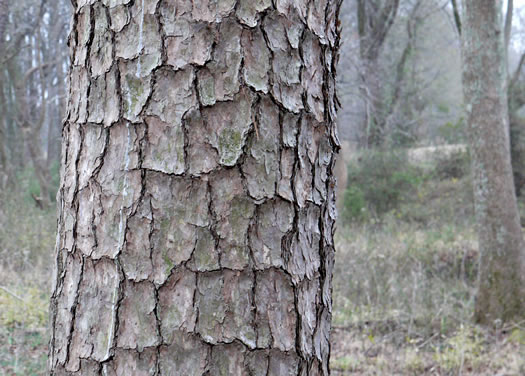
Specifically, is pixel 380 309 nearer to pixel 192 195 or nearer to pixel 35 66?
pixel 192 195

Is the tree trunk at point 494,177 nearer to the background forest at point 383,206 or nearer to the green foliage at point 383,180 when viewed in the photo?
the background forest at point 383,206

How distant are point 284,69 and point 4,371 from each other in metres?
2.96

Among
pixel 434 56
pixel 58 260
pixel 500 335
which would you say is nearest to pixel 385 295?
pixel 500 335

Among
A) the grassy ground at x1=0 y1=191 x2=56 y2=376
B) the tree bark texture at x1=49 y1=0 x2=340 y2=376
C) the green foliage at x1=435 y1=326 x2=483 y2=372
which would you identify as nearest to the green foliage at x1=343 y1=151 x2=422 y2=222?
the grassy ground at x1=0 y1=191 x2=56 y2=376

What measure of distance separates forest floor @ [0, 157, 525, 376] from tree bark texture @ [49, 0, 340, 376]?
235 centimetres

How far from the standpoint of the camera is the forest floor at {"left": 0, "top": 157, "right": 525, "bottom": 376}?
4.28 metres

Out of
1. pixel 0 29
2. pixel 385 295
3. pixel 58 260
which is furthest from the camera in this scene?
pixel 385 295

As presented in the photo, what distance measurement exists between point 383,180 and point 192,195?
12.3 m

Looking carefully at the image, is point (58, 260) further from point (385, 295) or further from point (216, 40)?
point (385, 295)

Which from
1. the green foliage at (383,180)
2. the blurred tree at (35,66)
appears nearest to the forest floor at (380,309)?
the blurred tree at (35,66)

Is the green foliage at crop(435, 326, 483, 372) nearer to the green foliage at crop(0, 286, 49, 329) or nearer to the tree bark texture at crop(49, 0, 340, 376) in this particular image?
the green foliage at crop(0, 286, 49, 329)

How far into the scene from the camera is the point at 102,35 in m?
1.18

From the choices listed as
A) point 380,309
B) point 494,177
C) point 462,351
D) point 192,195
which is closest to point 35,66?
point 380,309

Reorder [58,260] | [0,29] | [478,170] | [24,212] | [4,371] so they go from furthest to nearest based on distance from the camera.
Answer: [24,212] → [478,170] → [0,29] → [4,371] → [58,260]
